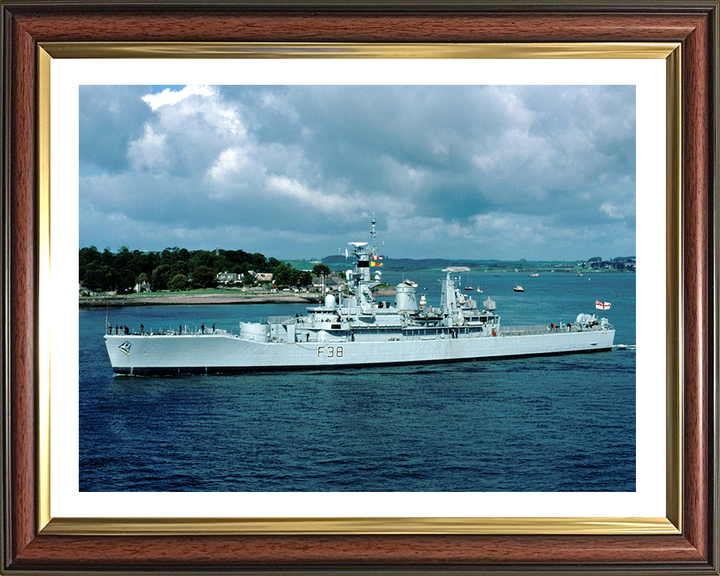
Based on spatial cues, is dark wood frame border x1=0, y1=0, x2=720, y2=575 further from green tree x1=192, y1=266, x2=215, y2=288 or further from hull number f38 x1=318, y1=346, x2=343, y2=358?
hull number f38 x1=318, y1=346, x2=343, y2=358

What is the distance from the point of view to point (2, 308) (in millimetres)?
2553

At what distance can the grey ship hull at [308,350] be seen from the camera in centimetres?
1243

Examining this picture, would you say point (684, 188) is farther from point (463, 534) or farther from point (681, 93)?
point (463, 534)

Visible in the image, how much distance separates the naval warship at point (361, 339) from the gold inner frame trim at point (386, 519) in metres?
8.98

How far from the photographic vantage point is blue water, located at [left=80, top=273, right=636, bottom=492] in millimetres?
4605

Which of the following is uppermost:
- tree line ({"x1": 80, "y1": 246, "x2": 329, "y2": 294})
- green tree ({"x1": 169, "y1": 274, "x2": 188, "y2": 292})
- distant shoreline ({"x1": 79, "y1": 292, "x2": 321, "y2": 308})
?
tree line ({"x1": 80, "y1": 246, "x2": 329, "y2": 294})

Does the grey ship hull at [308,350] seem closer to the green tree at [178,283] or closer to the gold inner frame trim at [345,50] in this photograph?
the green tree at [178,283]

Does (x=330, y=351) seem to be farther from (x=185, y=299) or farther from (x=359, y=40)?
(x=359, y=40)

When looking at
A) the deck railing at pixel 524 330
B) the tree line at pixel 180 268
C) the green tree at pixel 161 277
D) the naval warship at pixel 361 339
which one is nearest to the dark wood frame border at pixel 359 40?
the tree line at pixel 180 268

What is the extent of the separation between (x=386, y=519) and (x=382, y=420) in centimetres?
527

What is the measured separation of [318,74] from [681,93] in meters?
1.79

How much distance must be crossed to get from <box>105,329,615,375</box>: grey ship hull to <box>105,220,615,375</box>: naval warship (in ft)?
0.08

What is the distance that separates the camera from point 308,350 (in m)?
13.2

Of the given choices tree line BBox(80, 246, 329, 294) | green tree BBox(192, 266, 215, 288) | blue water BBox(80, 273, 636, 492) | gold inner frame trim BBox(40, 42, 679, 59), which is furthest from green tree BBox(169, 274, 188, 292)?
gold inner frame trim BBox(40, 42, 679, 59)
